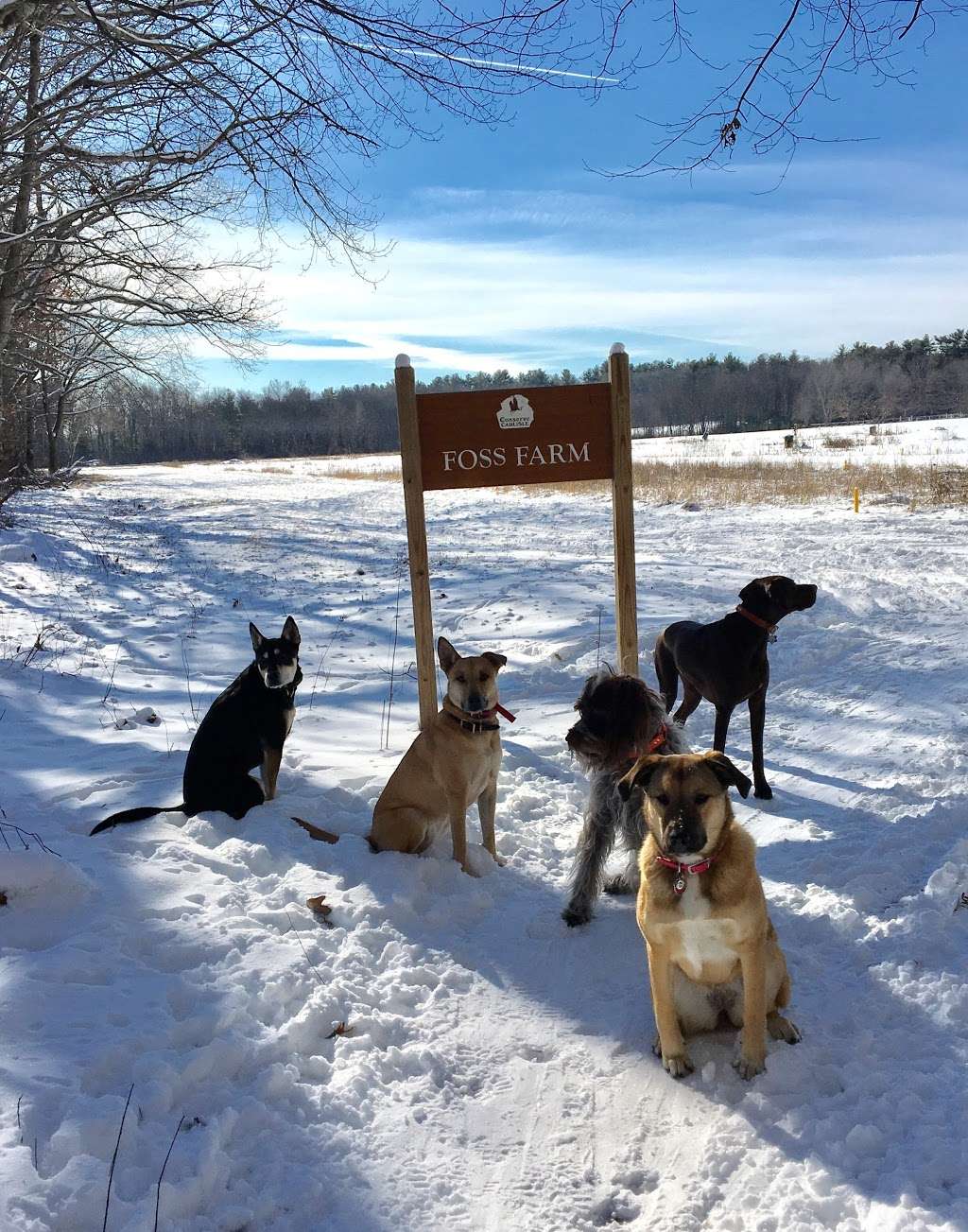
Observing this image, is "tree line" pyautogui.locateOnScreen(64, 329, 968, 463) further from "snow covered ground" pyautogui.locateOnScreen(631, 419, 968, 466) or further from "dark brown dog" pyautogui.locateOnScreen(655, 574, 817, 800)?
"dark brown dog" pyautogui.locateOnScreen(655, 574, 817, 800)

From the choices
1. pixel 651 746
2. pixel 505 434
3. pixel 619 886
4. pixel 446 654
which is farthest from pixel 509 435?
pixel 619 886

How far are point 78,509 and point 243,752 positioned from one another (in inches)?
1046

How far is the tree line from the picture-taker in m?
97.0

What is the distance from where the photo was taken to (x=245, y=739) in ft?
16.9

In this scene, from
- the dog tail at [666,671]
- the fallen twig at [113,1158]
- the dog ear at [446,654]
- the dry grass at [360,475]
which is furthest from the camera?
the dry grass at [360,475]

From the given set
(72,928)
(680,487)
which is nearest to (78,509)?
(680,487)

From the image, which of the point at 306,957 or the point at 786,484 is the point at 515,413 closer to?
the point at 306,957

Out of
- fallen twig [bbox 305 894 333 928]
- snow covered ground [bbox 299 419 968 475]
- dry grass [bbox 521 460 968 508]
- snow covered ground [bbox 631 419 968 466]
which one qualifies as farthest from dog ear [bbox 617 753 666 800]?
snow covered ground [bbox 299 419 968 475]

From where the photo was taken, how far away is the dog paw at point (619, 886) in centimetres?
445

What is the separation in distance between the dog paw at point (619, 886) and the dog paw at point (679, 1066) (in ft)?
4.89

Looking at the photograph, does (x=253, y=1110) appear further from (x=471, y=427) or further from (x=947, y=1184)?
(x=471, y=427)

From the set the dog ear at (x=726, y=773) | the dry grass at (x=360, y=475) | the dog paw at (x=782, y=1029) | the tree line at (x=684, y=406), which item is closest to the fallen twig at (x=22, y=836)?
the dog ear at (x=726, y=773)

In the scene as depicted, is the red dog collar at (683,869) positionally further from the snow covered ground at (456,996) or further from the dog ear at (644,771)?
the snow covered ground at (456,996)

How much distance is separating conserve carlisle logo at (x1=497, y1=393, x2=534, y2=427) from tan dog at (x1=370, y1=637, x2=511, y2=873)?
A: 6.06ft
